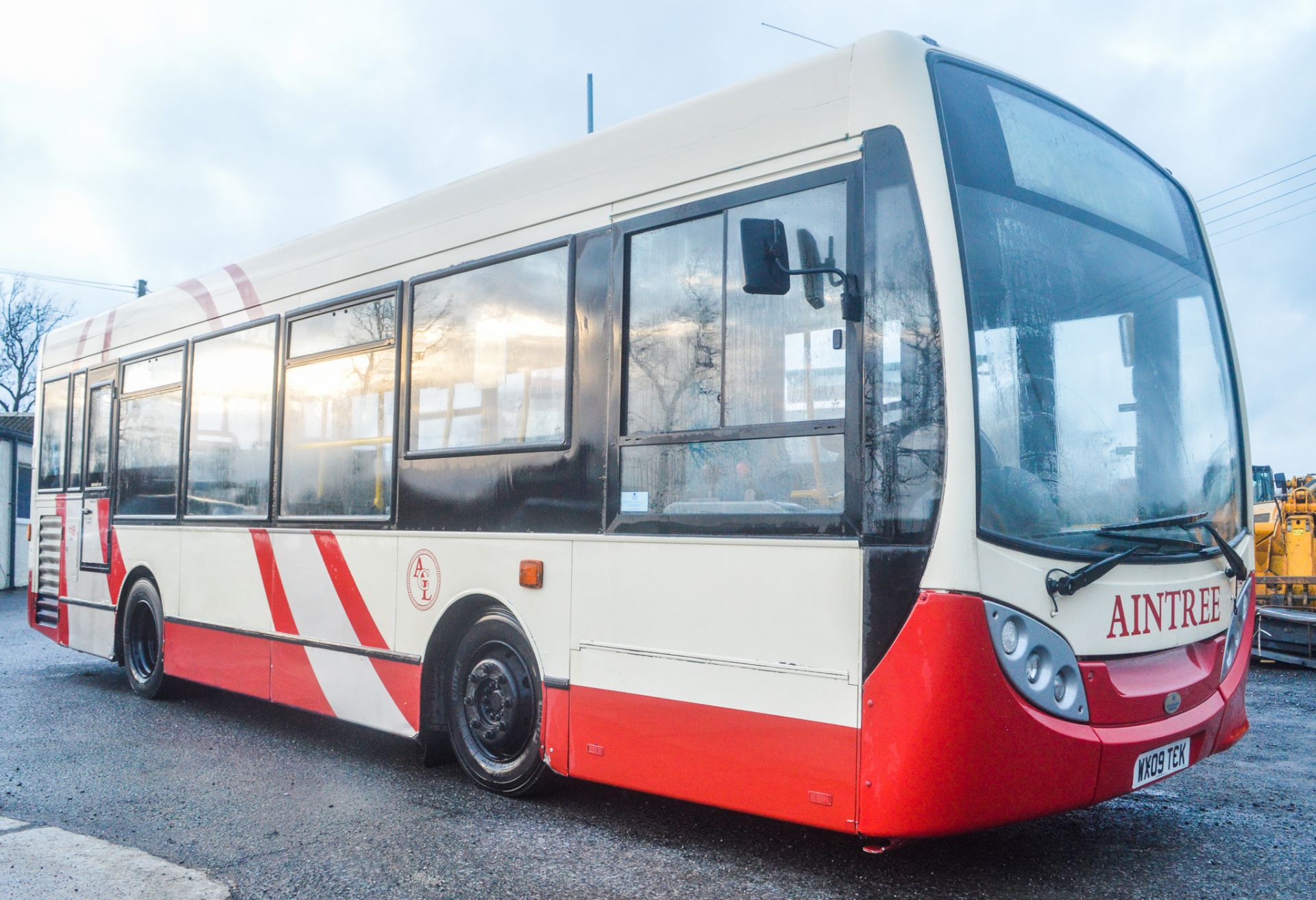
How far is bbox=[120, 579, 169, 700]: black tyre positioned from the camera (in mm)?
8367

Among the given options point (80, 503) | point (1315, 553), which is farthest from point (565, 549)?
point (1315, 553)

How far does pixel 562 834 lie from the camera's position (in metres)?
4.80

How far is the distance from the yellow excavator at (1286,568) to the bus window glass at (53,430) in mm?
10954

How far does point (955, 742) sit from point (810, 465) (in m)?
1.06

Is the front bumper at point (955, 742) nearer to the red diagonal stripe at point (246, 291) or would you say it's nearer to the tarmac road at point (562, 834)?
the tarmac road at point (562, 834)

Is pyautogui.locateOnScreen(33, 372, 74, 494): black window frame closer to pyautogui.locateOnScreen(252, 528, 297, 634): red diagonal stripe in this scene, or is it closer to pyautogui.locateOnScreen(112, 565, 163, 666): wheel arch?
pyautogui.locateOnScreen(112, 565, 163, 666): wheel arch

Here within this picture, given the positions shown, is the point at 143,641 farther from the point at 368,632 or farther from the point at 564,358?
the point at 564,358

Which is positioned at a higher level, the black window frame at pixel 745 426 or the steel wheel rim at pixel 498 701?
the black window frame at pixel 745 426

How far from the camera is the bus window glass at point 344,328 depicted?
6305 mm

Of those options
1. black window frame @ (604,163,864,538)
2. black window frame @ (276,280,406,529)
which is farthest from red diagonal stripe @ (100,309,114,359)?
black window frame @ (604,163,864,538)

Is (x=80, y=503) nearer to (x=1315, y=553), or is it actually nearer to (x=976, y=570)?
(x=976, y=570)

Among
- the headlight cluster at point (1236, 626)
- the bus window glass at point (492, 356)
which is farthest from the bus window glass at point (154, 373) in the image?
the headlight cluster at point (1236, 626)

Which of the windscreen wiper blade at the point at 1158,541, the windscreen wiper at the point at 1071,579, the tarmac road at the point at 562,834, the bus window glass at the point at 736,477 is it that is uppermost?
the bus window glass at the point at 736,477

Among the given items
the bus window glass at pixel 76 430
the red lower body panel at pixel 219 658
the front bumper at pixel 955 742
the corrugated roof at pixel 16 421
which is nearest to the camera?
the front bumper at pixel 955 742
